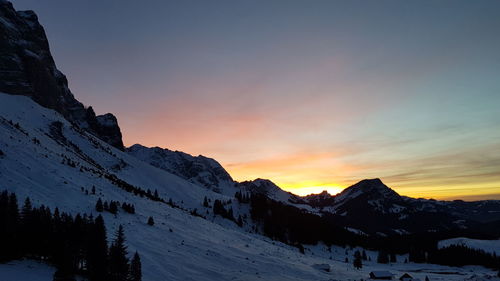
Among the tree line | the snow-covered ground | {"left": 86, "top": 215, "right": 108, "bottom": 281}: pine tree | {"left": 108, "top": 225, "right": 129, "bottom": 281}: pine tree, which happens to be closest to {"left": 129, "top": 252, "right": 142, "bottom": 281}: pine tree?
the tree line

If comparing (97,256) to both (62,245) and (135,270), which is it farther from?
(135,270)

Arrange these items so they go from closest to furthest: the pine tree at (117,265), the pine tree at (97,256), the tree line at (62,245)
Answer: the tree line at (62,245), the pine tree at (97,256), the pine tree at (117,265)

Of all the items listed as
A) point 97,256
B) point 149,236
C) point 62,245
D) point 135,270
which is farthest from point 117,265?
point 149,236

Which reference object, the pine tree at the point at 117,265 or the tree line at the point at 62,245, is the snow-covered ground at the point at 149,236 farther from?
the pine tree at the point at 117,265

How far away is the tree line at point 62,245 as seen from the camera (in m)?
38.4

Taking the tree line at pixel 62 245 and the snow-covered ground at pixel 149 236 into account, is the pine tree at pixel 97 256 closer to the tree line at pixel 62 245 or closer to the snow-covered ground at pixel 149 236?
the tree line at pixel 62 245

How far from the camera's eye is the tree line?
38.4 meters

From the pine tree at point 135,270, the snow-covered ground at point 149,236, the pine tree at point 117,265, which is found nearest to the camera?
the pine tree at point 135,270

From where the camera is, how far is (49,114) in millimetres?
186250

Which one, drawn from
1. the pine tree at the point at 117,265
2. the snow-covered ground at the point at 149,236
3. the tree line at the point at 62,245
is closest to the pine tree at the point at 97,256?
the tree line at the point at 62,245

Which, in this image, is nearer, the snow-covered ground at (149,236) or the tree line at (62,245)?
the tree line at (62,245)

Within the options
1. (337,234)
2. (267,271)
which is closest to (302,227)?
(337,234)

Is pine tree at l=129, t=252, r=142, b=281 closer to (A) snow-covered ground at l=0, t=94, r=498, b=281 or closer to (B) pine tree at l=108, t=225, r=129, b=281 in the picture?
Result: (B) pine tree at l=108, t=225, r=129, b=281

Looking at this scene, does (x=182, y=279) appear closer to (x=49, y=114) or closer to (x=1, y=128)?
(x=1, y=128)
